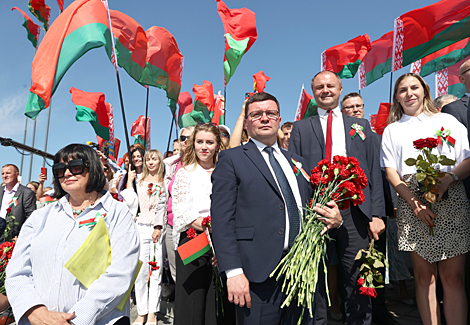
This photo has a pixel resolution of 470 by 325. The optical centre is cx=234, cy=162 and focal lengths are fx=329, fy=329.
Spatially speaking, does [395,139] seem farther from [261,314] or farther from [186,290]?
[186,290]

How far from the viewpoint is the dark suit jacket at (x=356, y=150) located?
277cm

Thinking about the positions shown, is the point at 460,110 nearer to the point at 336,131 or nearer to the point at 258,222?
the point at 336,131

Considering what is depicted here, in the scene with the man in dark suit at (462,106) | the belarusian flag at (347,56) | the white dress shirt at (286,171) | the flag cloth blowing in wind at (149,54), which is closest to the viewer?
the white dress shirt at (286,171)

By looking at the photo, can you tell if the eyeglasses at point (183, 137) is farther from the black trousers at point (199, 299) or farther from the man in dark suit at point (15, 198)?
the man in dark suit at point (15, 198)

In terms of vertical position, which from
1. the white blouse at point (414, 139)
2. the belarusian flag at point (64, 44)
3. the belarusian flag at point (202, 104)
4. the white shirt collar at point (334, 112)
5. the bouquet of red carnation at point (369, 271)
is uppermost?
the belarusian flag at point (202, 104)

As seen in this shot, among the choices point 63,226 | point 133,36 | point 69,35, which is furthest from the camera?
point 133,36

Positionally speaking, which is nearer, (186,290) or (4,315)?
(186,290)

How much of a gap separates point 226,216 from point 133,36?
690cm

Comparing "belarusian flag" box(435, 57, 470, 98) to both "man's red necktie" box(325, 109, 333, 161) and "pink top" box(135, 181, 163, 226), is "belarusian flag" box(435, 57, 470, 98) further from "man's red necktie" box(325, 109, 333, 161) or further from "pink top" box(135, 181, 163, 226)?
"pink top" box(135, 181, 163, 226)

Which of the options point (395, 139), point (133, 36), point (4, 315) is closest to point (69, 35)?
point (133, 36)

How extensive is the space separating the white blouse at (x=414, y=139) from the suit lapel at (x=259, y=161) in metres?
1.47

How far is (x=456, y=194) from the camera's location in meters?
2.74

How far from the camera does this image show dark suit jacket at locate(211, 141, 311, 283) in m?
1.93

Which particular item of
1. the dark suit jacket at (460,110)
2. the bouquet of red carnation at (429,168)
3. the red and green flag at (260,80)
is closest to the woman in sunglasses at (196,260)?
the bouquet of red carnation at (429,168)
